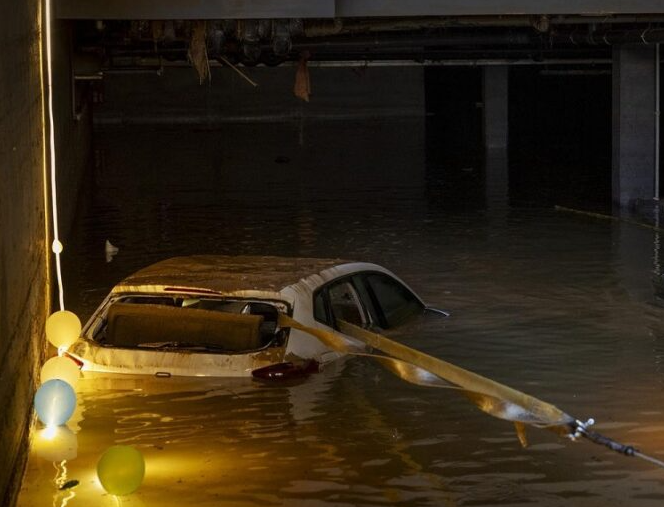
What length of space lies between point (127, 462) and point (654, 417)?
14.0 ft

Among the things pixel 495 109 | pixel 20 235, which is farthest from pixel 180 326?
pixel 495 109

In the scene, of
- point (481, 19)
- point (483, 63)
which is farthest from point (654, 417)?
point (483, 63)

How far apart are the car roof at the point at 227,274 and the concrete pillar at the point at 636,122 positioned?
Result: 16.1 metres

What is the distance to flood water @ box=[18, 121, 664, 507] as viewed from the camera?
8.34m

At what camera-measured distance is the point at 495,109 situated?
4356cm

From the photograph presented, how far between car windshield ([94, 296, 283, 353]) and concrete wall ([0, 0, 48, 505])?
0.65 m

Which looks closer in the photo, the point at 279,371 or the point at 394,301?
the point at 279,371

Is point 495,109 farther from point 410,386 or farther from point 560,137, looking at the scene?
point 410,386

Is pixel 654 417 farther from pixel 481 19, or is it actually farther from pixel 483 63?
pixel 483 63

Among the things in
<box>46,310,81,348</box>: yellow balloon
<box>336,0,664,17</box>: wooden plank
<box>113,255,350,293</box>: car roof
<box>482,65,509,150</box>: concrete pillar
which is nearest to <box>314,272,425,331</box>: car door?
<box>113,255,350,293</box>: car roof

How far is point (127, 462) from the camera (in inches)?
305

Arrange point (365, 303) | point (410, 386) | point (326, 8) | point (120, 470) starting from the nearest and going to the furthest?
point (120, 470), point (410, 386), point (365, 303), point (326, 8)

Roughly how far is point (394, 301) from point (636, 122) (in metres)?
15.1

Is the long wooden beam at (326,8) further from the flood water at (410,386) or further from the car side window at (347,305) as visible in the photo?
the car side window at (347,305)
